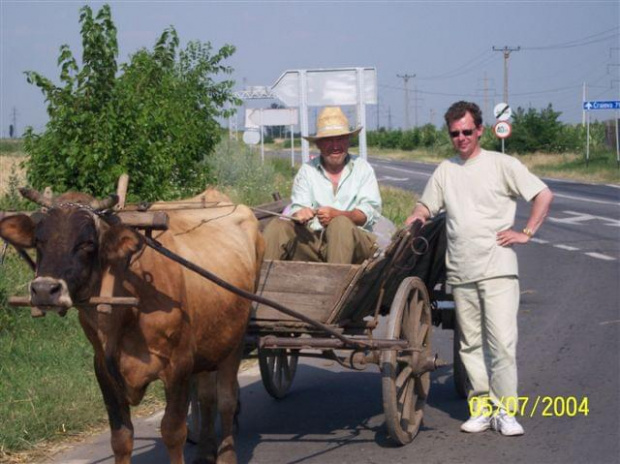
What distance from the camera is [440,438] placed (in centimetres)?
719

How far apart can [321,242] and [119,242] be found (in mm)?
2426

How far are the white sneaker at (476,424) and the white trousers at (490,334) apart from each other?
156 mm

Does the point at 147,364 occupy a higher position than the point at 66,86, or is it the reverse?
the point at 66,86

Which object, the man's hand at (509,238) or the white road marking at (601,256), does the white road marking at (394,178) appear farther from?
the man's hand at (509,238)

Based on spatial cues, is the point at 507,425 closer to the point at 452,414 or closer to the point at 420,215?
the point at 452,414

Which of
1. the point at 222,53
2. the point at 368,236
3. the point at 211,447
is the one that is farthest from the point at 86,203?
the point at 222,53

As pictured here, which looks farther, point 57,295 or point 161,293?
point 161,293

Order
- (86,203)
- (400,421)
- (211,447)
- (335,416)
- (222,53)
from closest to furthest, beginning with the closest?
1. (86,203)
2. (211,447)
3. (400,421)
4. (335,416)
5. (222,53)

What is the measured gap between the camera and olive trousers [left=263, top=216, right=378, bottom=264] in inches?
281

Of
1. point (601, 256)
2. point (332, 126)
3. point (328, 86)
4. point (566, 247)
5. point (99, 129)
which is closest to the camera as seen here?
point (332, 126)

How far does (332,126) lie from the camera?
7.60 m

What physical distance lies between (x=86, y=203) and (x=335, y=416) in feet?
11.0

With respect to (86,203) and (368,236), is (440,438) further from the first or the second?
(86,203)

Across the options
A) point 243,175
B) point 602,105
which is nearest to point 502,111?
point 602,105
